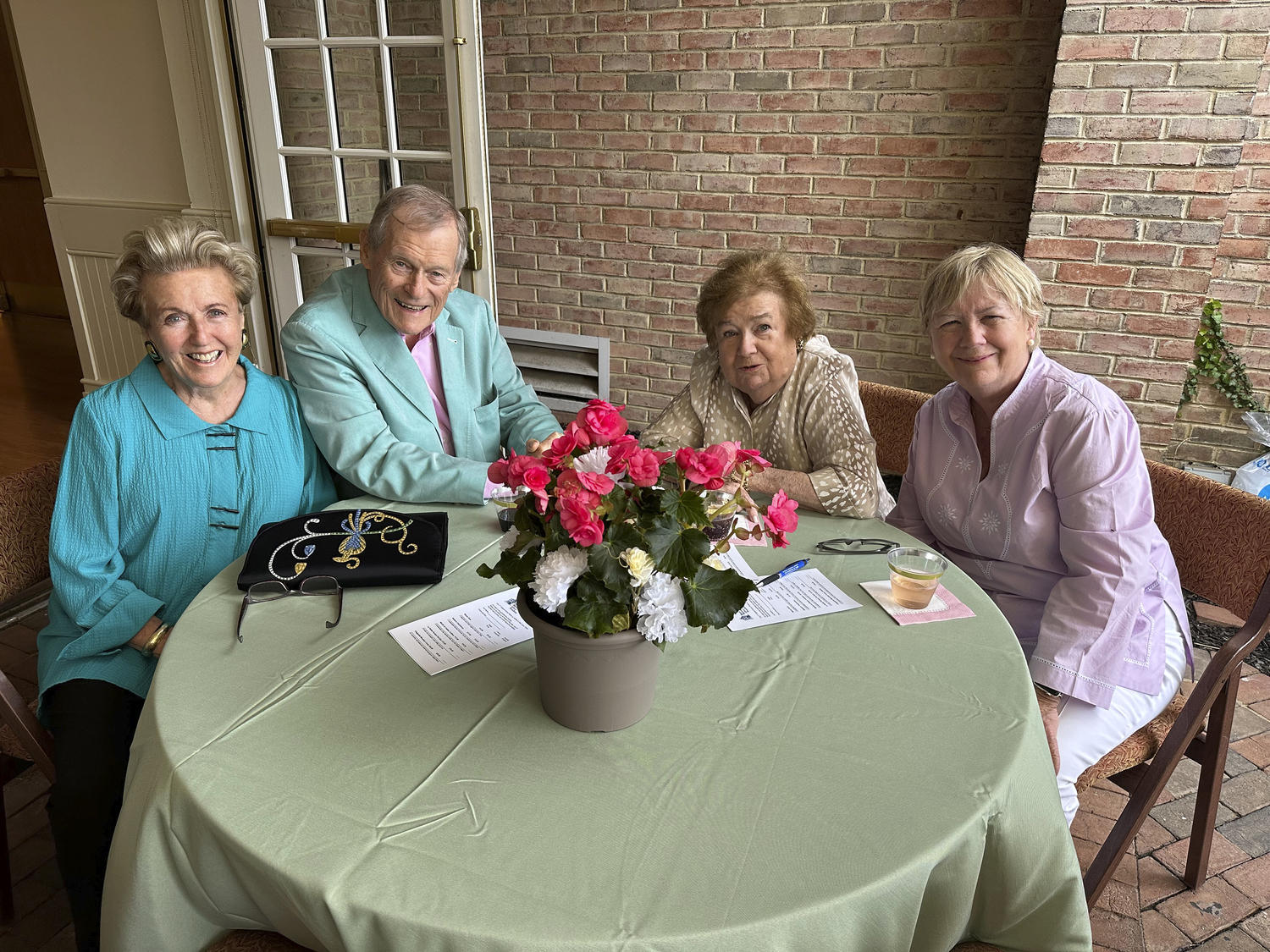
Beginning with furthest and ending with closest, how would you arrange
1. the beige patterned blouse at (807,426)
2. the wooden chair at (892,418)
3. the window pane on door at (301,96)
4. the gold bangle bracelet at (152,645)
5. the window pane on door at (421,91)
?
the window pane on door at (421,91)
the window pane on door at (301,96)
the wooden chair at (892,418)
the beige patterned blouse at (807,426)
the gold bangle bracelet at (152,645)

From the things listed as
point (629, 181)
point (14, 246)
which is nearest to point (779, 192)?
point (629, 181)

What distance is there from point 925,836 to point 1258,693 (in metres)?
2.28

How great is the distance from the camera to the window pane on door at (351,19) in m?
3.18

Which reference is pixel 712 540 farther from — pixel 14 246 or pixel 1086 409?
pixel 14 246

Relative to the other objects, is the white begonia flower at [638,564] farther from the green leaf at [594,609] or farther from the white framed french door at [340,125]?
the white framed french door at [340,125]

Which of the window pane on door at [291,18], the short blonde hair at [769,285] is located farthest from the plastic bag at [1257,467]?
the window pane on door at [291,18]

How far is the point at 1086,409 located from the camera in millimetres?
1538

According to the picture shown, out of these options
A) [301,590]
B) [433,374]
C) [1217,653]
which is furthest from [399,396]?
[1217,653]

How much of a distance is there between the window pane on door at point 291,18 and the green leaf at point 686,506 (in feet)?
10.5

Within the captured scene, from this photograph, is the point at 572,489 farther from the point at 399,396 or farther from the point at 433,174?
the point at 433,174

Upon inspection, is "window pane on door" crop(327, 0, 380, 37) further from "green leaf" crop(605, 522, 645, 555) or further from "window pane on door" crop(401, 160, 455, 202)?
"green leaf" crop(605, 522, 645, 555)

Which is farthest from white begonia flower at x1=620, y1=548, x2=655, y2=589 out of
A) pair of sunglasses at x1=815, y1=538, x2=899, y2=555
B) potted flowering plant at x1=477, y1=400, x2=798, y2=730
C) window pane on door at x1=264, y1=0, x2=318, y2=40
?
window pane on door at x1=264, y1=0, x2=318, y2=40

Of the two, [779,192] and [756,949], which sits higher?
[779,192]

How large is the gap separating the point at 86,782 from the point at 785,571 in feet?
3.94
